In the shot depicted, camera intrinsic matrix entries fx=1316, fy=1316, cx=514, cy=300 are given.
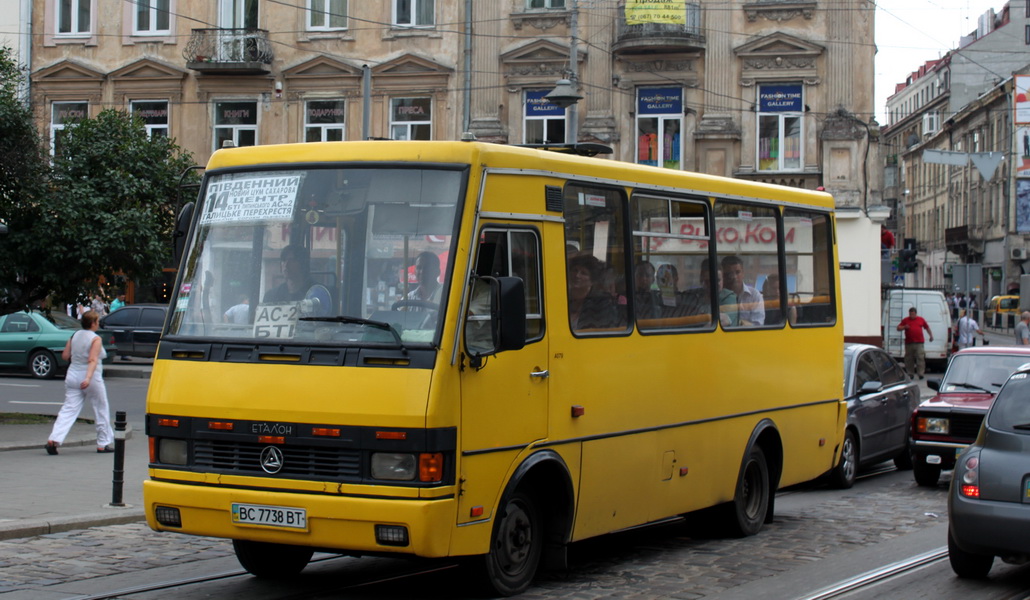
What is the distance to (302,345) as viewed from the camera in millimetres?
7598

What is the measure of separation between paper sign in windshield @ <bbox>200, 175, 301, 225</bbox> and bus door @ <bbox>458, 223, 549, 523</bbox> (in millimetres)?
1250

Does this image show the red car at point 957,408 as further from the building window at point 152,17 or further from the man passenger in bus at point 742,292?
the building window at point 152,17

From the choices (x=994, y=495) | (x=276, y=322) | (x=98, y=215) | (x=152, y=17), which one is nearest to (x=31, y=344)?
(x=98, y=215)

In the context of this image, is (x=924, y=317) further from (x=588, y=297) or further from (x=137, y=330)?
(x=588, y=297)

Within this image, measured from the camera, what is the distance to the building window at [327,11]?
3738 centimetres

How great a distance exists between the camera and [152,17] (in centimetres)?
3862

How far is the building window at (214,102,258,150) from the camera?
125 feet

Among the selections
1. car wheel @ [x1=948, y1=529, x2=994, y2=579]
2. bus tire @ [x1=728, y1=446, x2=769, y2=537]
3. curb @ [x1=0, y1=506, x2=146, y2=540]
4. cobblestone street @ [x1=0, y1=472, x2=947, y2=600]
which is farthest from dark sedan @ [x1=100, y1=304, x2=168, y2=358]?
car wheel @ [x1=948, y1=529, x2=994, y2=579]

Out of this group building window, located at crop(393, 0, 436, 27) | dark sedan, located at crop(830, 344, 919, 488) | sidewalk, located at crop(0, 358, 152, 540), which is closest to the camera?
sidewalk, located at crop(0, 358, 152, 540)

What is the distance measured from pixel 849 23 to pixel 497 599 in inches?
1179

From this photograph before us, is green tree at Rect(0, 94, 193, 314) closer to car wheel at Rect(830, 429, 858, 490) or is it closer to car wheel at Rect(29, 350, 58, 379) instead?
car wheel at Rect(29, 350, 58, 379)

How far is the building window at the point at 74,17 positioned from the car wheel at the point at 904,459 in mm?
29784

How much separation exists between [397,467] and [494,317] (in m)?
1.01

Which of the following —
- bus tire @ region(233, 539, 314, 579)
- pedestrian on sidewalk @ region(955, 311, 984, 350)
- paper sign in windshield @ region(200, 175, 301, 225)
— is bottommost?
bus tire @ region(233, 539, 314, 579)
